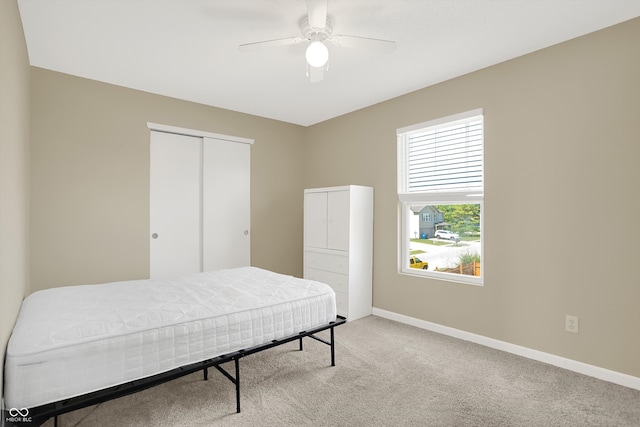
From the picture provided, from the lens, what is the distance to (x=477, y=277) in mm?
3219

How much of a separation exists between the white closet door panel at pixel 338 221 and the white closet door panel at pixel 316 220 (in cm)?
9

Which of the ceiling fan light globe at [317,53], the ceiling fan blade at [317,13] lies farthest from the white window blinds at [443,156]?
the ceiling fan blade at [317,13]

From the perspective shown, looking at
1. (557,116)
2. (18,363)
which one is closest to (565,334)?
(557,116)

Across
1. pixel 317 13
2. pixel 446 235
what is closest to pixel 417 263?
pixel 446 235

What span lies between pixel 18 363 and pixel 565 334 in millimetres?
3358

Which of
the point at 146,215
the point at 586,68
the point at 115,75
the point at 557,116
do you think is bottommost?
the point at 146,215

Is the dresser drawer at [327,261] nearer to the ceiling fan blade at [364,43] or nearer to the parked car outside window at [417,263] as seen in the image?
the parked car outside window at [417,263]

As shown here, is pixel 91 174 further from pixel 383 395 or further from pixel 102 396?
pixel 383 395

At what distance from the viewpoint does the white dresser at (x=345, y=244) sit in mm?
3855

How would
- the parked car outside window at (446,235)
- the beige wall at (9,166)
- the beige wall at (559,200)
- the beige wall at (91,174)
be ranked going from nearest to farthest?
the beige wall at (9,166), the beige wall at (559,200), the beige wall at (91,174), the parked car outside window at (446,235)

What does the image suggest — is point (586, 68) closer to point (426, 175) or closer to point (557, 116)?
point (557, 116)

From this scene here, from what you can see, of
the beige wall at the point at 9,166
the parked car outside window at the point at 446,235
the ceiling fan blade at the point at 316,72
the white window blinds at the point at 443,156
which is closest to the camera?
the beige wall at the point at 9,166

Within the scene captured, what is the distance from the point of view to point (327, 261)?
411cm

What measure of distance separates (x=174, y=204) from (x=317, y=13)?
2.73 meters
